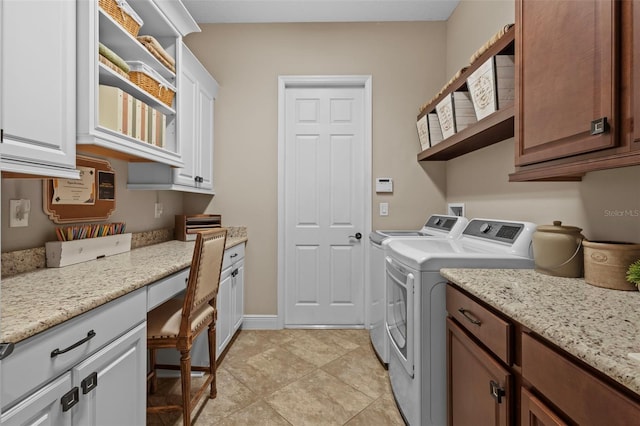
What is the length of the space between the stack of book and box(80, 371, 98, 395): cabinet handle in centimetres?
104

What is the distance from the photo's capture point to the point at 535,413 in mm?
810

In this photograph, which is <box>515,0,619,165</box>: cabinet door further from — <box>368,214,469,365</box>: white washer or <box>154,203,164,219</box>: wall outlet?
<box>154,203,164,219</box>: wall outlet

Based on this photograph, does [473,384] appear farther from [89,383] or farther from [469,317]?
[89,383]

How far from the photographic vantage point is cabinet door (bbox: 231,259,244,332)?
8.29 ft

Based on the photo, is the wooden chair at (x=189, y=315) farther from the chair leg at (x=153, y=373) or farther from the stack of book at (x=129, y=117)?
the stack of book at (x=129, y=117)

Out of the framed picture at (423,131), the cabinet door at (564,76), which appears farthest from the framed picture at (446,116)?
the cabinet door at (564,76)

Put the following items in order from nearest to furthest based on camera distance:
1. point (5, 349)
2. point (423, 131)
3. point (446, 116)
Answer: point (5, 349), point (446, 116), point (423, 131)

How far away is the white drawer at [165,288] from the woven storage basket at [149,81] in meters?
1.05

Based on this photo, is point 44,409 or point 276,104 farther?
point 276,104

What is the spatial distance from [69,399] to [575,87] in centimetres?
183

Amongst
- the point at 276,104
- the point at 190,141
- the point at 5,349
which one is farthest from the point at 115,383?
the point at 276,104

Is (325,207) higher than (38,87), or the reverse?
(38,87)

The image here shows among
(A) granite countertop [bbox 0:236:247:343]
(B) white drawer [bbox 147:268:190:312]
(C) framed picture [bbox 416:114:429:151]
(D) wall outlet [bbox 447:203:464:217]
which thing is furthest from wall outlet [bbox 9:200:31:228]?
(D) wall outlet [bbox 447:203:464:217]

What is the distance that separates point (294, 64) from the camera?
2904mm
